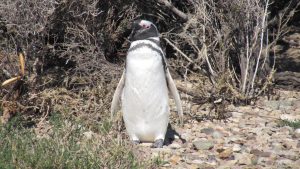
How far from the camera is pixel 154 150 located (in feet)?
16.9

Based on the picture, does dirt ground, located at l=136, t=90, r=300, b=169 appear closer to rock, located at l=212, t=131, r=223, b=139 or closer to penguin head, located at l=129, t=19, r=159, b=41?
rock, located at l=212, t=131, r=223, b=139

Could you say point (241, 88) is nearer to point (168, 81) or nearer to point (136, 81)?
point (168, 81)

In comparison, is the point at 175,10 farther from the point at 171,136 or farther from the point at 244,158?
the point at 244,158

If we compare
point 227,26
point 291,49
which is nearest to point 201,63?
point 227,26

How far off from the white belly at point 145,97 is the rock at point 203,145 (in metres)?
0.29

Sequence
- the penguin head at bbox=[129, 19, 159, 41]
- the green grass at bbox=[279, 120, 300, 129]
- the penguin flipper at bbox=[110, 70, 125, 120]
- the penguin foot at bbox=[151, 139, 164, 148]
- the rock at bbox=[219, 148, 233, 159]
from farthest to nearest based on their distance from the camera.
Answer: the green grass at bbox=[279, 120, 300, 129], the penguin flipper at bbox=[110, 70, 125, 120], the penguin foot at bbox=[151, 139, 164, 148], the penguin head at bbox=[129, 19, 159, 41], the rock at bbox=[219, 148, 233, 159]

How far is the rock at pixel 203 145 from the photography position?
5.23 meters

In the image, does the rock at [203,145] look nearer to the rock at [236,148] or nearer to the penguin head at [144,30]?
the rock at [236,148]

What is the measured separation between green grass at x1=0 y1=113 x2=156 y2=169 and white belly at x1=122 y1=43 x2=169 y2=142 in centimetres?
40

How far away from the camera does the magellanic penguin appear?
5.02 meters

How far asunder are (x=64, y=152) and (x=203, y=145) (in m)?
1.48

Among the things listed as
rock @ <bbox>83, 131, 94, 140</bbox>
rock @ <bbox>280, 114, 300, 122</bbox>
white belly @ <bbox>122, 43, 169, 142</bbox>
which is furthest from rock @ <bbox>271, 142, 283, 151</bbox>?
rock @ <bbox>83, 131, 94, 140</bbox>

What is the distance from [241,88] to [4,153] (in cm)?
302

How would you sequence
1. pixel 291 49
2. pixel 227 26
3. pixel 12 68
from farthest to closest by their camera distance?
pixel 291 49 → pixel 227 26 → pixel 12 68
